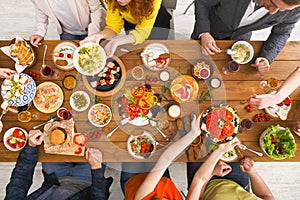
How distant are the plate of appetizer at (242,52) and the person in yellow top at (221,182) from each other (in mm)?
525

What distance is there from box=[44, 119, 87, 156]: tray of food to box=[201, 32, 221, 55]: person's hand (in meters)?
0.95

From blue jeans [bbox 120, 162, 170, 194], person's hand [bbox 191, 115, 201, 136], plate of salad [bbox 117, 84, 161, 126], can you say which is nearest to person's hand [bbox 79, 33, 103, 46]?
plate of salad [bbox 117, 84, 161, 126]

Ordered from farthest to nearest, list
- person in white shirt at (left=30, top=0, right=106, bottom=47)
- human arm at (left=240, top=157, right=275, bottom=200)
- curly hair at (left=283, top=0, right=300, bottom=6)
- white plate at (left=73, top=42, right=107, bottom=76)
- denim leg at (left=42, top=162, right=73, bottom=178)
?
denim leg at (left=42, top=162, right=73, bottom=178), person in white shirt at (left=30, top=0, right=106, bottom=47), human arm at (left=240, top=157, right=275, bottom=200), white plate at (left=73, top=42, right=107, bottom=76), curly hair at (left=283, top=0, right=300, bottom=6)

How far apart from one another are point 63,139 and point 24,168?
12.8 inches

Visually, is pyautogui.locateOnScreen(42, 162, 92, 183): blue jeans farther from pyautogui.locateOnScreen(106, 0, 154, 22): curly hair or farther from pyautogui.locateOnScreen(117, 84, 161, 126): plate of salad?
pyautogui.locateOnScreen(106, 0, 154, 22): curly hair

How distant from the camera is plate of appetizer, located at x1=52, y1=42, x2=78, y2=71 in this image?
69.1 inches

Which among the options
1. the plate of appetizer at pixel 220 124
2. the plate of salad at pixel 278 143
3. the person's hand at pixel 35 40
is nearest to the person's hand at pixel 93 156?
the plate of appetizer at pixel 220 124

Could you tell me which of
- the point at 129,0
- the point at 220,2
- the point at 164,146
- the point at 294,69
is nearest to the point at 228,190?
the point at 164,146

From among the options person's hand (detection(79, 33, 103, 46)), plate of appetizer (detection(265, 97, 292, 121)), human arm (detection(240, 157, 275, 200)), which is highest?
person's hand (detection(79, 33, 103, 46))

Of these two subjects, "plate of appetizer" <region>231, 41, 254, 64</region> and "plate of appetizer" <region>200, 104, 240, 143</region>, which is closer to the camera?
"plate of appetizer" <region>200, 104, 240, 143</region>

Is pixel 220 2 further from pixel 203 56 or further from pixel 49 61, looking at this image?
pixel 49 61

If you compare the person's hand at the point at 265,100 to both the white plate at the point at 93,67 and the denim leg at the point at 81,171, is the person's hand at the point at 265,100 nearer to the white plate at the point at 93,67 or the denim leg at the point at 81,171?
the white plate at the point at 93,67

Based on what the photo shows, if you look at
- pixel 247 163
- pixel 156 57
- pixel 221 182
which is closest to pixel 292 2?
pixel 156 57

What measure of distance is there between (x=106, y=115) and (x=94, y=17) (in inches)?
30.3
